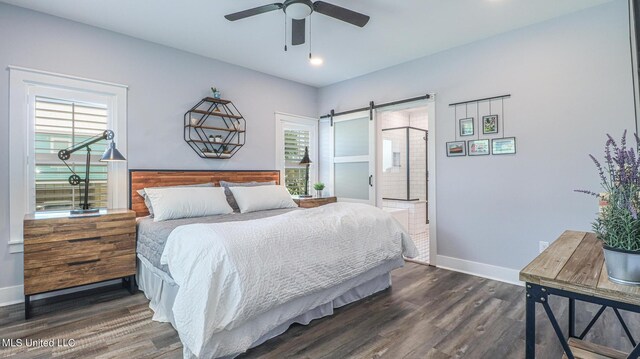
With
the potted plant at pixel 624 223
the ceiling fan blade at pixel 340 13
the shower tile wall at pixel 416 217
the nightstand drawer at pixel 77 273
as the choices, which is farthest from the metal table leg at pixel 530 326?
the shower tile wall at pixel 416 217

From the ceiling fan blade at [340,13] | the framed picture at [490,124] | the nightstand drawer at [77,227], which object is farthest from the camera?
the framed picture at [490,124]

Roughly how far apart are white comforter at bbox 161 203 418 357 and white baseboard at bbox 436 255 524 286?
5.04ft

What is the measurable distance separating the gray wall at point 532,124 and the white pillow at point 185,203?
2698mm

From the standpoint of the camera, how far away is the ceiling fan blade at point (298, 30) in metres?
2.61

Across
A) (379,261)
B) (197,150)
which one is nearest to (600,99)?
(379,261)

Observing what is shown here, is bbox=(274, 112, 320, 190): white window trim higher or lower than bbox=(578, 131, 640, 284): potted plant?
higher

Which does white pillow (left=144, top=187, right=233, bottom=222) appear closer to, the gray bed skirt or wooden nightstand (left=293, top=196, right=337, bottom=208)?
the gray bed skirt

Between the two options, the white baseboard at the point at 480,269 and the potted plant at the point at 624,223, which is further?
the white baseboard at the point at 480,269

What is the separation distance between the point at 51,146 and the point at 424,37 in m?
4.02

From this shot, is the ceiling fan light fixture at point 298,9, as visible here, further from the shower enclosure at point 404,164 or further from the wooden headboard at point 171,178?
the shower enclosure at point 404,164

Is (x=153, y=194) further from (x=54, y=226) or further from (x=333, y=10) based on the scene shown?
(x=333, y=10)

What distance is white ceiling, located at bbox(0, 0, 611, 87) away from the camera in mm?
2801

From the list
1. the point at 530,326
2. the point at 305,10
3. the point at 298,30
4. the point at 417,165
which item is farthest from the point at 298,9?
A: the point at 417,165

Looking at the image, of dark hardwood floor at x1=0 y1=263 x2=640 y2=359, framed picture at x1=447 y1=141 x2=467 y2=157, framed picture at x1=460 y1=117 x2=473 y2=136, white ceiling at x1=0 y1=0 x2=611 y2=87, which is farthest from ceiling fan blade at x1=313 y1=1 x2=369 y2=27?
dark hardwood floor at x1=0 y1=263 x2=640 y2=359
